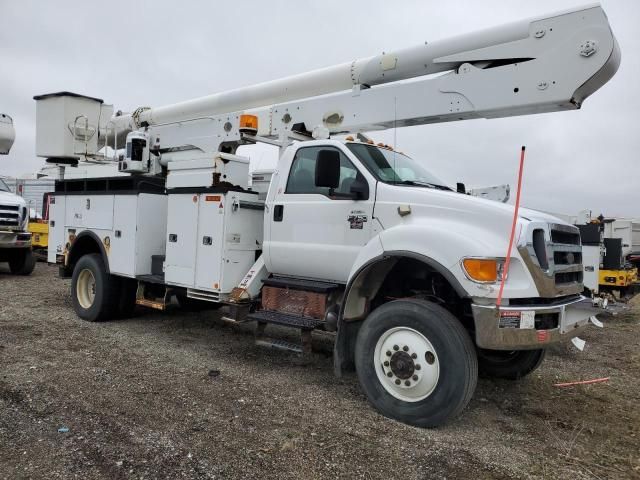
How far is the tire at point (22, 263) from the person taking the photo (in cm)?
1237

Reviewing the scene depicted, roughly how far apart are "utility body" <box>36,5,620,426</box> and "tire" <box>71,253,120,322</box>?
0.03 metres

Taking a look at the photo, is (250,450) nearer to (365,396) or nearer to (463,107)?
(365,396)

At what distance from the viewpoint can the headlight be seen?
12.5 ft

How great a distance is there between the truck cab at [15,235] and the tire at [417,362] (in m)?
10.6

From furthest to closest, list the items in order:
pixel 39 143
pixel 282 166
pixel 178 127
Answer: pixel 39 143
pixel 178 127
pixel 282 166

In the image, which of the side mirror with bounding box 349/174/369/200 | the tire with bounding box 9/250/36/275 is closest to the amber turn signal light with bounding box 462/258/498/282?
the side mirror with bounding box 349/174/369/200

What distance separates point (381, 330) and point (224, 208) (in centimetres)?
243

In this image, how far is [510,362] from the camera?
530 centimetres

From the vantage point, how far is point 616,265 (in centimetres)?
1096

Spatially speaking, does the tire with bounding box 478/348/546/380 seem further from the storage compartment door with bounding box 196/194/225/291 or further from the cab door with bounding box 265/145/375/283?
the storage compartment door with bounding box 196/194/225/291

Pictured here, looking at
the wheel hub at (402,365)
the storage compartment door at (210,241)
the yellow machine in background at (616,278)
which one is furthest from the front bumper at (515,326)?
the yellow machine in background at (616,278)

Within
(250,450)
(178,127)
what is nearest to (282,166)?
(178,127)

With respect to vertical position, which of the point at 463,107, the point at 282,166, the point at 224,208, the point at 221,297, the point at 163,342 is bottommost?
the point at 163,342

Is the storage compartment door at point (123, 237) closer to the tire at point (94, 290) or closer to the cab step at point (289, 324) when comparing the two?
the tire at point (94, 290)
